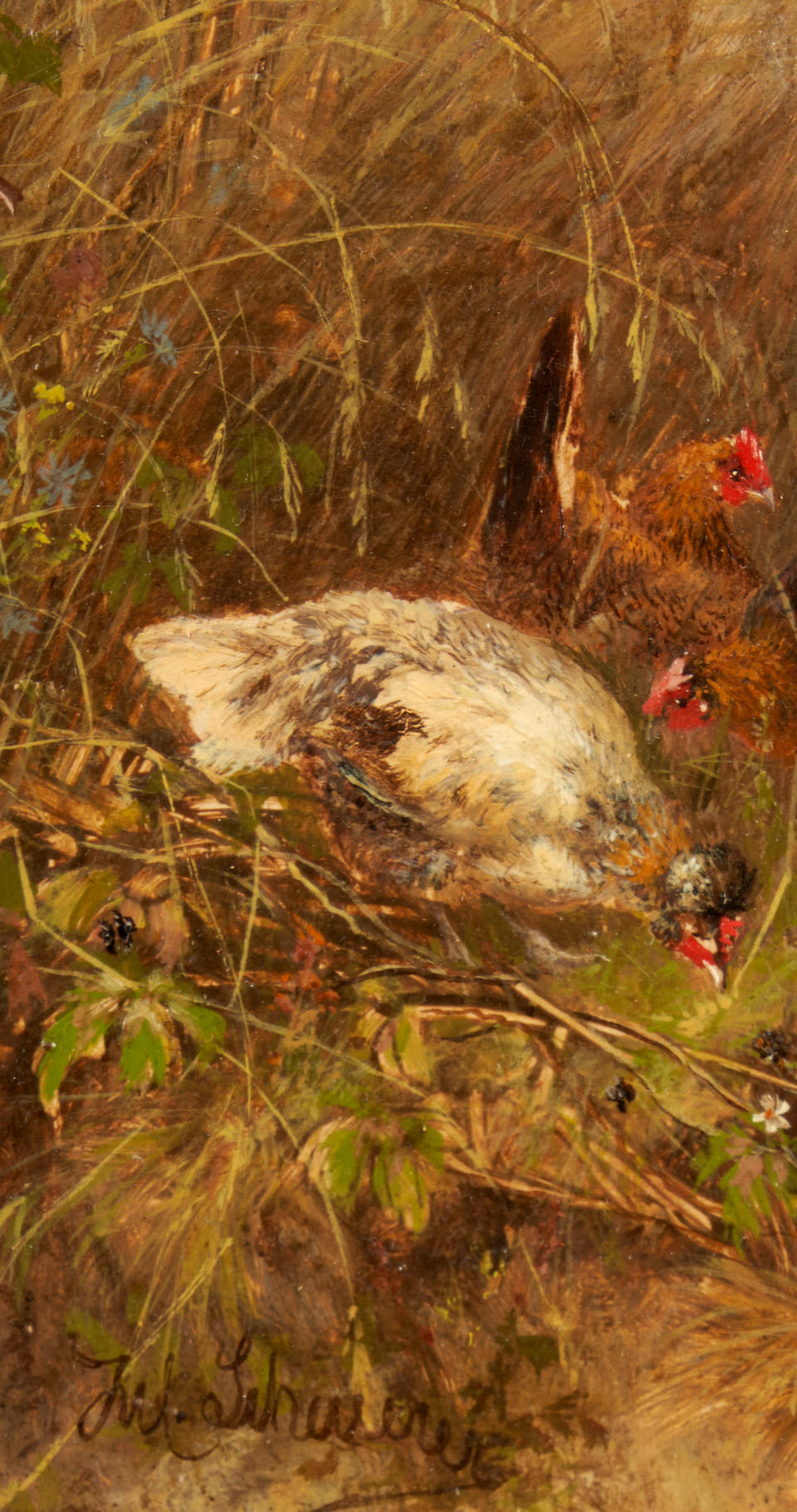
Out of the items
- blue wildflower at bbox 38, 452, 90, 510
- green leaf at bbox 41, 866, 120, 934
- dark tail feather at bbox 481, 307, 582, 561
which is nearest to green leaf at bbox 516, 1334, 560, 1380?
green leaf at bbox 41, 866, 120, 934

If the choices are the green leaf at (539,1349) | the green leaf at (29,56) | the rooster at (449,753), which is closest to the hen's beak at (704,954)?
the rooster at (449,753)

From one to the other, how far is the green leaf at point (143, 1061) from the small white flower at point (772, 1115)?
1188mm

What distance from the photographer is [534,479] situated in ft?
5.79

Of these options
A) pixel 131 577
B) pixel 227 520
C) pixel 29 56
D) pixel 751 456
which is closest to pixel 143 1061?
pixel 131 577

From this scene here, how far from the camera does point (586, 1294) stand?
1666mm

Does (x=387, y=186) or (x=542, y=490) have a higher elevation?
(x=387, y=186)

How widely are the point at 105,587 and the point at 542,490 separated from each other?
93 centimetres

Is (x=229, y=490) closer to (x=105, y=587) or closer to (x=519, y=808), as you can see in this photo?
(x=105, y=587)

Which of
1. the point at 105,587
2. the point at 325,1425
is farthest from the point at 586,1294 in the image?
the point at 105,587

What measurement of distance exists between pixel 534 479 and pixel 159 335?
0.84 metres

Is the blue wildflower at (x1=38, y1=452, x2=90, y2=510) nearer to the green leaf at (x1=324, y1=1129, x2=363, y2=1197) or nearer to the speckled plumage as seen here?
the speckled plumage

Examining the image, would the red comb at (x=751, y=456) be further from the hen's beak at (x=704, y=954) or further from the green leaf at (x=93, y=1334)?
the green leaf at (x=93, y=1334)

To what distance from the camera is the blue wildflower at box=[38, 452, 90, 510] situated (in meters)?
1.79
